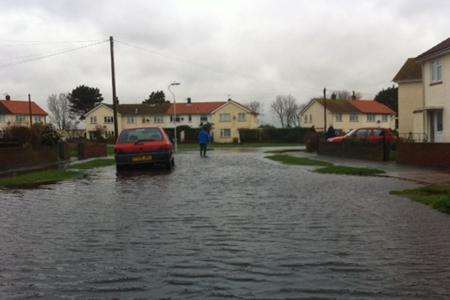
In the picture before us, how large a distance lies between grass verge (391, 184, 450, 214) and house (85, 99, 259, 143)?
284 ft

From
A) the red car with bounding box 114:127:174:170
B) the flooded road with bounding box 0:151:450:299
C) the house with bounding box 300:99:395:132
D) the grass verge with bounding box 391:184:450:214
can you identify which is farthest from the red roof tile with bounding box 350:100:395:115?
the flooded road with bounding box 0:151:450:299

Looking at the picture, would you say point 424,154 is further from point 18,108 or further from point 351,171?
point 18,108

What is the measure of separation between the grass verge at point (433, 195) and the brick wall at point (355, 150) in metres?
11.8

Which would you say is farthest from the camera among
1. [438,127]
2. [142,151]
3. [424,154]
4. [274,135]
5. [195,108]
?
[195,108]

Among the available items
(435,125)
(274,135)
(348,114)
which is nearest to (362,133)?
(435,125)

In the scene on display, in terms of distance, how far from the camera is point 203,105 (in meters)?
107

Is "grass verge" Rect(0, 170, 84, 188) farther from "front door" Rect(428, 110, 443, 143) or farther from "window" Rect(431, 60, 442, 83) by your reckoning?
"front door" Rect(428, 110, 443, 143)

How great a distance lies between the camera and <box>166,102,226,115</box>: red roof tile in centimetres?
10412

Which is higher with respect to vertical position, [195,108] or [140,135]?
[195,108]

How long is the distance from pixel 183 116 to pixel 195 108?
9.39 ft

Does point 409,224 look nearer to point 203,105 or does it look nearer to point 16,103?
point 203,105

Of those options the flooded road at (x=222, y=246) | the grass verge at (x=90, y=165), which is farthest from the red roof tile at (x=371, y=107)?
the flooded road at (x=222, y=246)

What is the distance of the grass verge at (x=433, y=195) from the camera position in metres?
9.68

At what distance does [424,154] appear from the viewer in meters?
20.4
